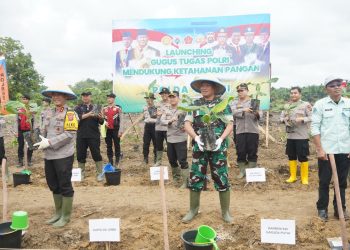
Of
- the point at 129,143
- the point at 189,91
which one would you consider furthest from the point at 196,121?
the point at 129,143

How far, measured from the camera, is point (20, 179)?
7141 millimetres

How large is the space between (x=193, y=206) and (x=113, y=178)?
2739mm

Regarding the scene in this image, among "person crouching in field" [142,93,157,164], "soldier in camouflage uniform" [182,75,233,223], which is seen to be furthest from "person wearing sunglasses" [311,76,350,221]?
"person crouching in field" [142,93,157,164]

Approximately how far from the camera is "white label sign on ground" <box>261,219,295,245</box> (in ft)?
11.7

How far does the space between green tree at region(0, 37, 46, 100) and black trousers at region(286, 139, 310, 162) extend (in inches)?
1136

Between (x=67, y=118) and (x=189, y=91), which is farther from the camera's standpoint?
(x=189, y=91)

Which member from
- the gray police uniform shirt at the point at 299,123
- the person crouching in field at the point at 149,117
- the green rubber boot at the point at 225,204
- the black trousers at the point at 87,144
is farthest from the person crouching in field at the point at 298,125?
the black trousers at the point at 87,144

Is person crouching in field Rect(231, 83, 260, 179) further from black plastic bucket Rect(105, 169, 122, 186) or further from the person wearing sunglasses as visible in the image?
black plastic bucket Rect(105, 169, 122, 186)

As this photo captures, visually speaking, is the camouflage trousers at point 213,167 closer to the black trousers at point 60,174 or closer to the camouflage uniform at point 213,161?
the camouflage uniform at point 213,161

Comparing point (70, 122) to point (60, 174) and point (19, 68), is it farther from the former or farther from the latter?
point (19, 68)

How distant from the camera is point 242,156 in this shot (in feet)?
23.3

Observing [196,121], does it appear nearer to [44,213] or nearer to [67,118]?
[67,118]

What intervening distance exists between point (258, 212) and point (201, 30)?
6604mm

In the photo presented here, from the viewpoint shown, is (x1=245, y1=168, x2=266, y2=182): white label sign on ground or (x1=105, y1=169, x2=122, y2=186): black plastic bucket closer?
(x1=245, y1=168, x2=266, y2=182): white label sign on ground
